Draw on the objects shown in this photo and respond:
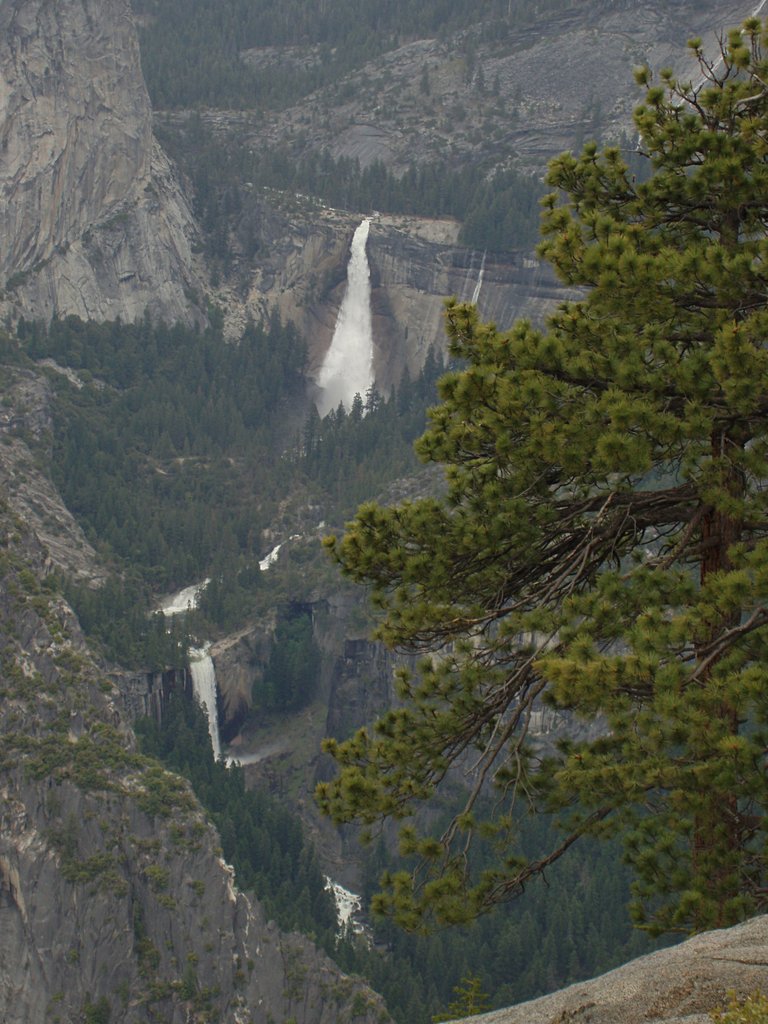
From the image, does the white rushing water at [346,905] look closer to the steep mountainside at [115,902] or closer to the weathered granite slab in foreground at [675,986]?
the steep mountainside at [115,902]

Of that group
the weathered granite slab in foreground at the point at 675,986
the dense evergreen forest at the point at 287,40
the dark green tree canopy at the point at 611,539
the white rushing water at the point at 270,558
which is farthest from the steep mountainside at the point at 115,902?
the dense evergreen forest at the point at 287,40

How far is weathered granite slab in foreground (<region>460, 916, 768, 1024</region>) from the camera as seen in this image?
17.3 meters

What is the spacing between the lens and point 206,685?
11481 centimetres

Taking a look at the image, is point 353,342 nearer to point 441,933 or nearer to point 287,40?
point 287,40

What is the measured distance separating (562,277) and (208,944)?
2307 inches

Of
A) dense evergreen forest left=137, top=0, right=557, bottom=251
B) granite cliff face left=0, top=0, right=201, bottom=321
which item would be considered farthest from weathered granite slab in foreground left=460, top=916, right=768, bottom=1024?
granite cliff face left=0, top=0, right=201, bottom=321

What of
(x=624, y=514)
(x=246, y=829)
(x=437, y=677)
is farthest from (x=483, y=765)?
(x=246, y=829)

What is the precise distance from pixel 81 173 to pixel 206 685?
54.4 metres

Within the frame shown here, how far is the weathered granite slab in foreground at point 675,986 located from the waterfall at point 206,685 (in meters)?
95.4

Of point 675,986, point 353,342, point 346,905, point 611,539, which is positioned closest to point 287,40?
point 353,342

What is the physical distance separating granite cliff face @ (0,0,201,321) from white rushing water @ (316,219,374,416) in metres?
12.1

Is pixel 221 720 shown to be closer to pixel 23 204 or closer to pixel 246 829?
pixel 246 829

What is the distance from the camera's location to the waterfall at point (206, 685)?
113875 mm

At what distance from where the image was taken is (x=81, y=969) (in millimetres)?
78188
